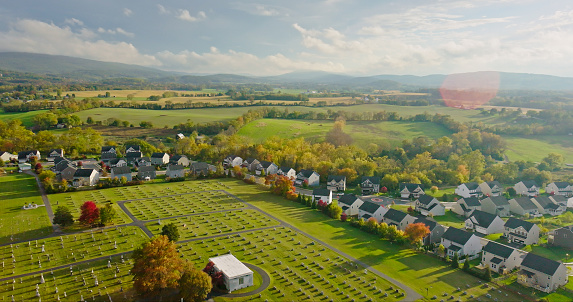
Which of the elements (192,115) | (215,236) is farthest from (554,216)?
(192,115)

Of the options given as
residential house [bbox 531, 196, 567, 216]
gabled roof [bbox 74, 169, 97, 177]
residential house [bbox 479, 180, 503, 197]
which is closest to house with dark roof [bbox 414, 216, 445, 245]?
residential house [bbox 531, 196, 567, 216]

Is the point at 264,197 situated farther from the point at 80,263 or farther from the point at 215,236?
the point at 80,263

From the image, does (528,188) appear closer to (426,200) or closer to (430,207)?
(430,207)

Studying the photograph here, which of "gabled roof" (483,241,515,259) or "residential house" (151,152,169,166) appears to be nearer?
"gabled roof" (483,241,515,259)

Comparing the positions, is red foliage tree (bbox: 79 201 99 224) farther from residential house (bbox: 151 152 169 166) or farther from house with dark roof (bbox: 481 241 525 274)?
house with dark roof (bbox: 481 241 525 274)

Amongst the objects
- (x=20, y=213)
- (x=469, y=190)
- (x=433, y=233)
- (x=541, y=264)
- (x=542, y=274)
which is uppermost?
(x=541, y=264)

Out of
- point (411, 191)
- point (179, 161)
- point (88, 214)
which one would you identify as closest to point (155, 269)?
point (88, 214)
